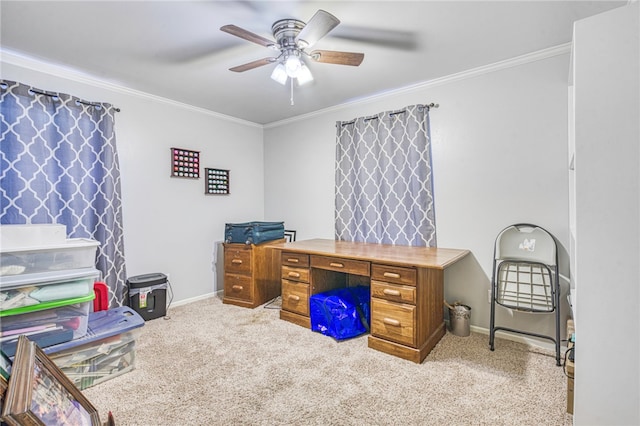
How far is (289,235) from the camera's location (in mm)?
4156

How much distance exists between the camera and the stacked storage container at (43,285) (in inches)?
68.0

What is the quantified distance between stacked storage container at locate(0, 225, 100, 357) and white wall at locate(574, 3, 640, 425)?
110 inches

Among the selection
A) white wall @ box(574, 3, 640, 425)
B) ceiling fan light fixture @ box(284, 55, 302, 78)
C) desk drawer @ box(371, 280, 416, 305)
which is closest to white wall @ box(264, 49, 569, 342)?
desk drawer @ box(371, 280, 416, 305)

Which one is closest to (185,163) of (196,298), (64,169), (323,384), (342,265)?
(64,169)

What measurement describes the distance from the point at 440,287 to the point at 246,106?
9.59ft

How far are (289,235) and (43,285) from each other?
2646 mm

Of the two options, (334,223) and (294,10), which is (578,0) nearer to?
(294,10)

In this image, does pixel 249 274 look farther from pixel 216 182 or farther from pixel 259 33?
pixel 259 33

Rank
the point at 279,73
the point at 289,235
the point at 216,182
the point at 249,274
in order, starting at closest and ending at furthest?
1. the point at 279,73
2. the point at 249,274
3. the point at 216,182
4. the point at 289,235

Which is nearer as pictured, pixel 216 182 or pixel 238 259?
pixel 238 259

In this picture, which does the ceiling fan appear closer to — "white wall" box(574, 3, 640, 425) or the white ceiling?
the white ceiling

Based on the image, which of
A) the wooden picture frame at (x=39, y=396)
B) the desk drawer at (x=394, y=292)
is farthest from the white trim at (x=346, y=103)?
the wooden picture frame at (x=39, y=396)

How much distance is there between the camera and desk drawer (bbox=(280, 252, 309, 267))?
2.94 metres

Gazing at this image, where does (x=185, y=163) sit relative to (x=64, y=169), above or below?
above
